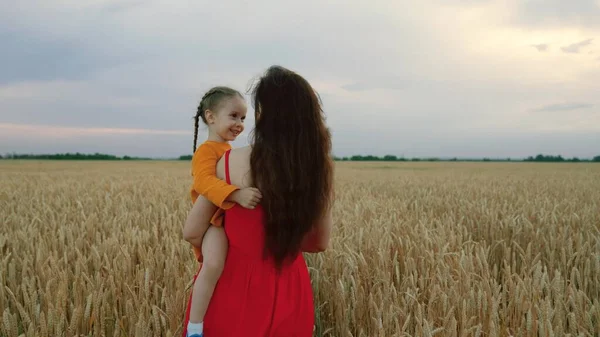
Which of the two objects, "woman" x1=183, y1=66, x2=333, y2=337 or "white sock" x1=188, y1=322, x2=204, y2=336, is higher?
"woman" x1=183, y1=66, x2=333, y2=337

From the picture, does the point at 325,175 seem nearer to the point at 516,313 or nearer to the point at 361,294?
the point at 361,294

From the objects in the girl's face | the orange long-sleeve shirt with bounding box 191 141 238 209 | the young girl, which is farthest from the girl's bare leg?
the girl's face

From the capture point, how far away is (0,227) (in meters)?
4.35

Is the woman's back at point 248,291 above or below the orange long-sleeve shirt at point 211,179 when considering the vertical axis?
below

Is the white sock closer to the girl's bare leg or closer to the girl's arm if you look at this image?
the girl's bare leg

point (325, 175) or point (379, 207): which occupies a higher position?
point (325, 175)

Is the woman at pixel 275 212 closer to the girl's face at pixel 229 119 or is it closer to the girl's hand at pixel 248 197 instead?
the girl's hand at pixel 248 197

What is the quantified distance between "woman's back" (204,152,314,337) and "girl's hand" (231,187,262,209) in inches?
2.9

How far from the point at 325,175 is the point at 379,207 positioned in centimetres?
397

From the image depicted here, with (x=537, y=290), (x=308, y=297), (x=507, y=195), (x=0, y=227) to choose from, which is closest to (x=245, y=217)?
(x=308, y=297)

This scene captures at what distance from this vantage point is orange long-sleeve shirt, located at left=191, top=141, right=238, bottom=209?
157 centimetres

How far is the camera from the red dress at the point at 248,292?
167 cm

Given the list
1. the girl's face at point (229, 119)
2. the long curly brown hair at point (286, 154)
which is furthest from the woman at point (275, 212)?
the girl's face at point (229, 119)

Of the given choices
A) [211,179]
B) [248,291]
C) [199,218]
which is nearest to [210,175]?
[211,179]
